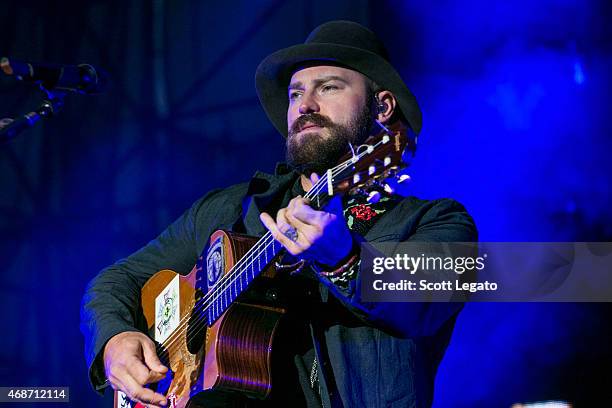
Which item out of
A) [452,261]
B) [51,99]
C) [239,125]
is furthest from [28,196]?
[452,261]

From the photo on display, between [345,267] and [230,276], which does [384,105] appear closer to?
[230,276]

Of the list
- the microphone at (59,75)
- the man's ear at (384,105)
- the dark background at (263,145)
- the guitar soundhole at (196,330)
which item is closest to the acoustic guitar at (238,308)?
the guitar soundhole at (196,330)

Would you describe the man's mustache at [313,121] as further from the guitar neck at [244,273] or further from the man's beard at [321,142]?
the guitar neck at [244,273]

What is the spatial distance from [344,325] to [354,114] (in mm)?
875

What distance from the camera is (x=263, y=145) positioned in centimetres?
432

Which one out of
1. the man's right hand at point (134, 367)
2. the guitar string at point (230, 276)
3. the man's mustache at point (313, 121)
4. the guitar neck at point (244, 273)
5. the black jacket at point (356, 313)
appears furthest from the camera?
the man's mustache at point (313, 121)

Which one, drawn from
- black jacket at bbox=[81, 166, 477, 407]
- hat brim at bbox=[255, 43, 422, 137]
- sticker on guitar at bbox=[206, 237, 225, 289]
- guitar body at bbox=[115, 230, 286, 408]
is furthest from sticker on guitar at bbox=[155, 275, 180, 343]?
hat brim at bbox=[255, 43, 422, 137]

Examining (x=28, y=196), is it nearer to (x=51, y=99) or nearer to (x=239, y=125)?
(x=239, y=125)

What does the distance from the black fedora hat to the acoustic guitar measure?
0.89 m

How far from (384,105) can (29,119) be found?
→ 4.56ft

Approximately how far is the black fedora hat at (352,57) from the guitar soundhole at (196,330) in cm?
110

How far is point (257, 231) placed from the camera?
2.97 meters

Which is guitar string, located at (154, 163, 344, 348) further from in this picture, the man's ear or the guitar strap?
the man's ear

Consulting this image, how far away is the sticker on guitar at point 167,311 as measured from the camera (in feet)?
9.66
